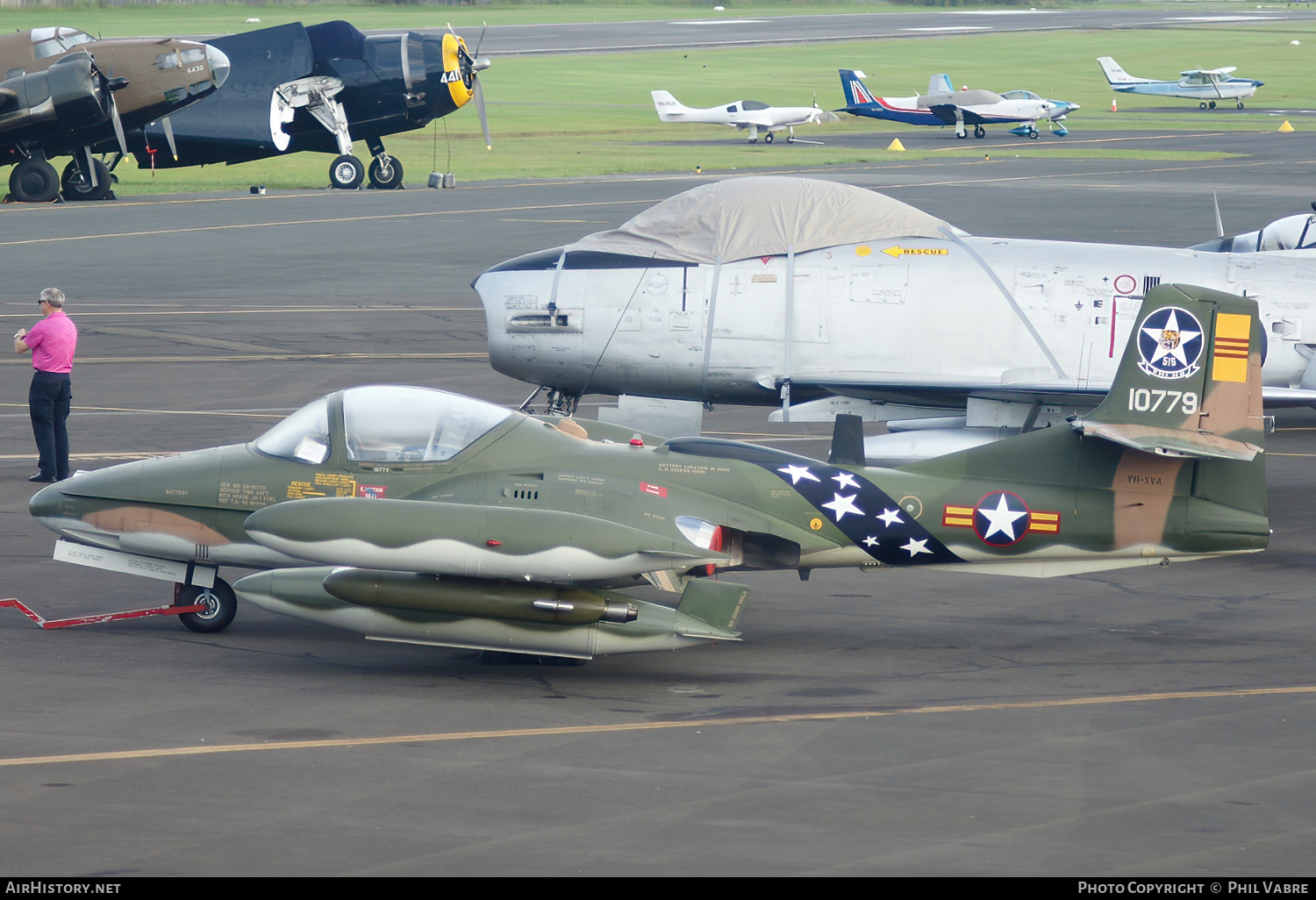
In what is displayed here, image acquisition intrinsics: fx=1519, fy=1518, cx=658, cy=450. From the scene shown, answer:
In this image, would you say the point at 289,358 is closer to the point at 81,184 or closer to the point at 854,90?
the point at 81,184

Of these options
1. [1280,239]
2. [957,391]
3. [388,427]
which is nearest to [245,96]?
[1280,239]

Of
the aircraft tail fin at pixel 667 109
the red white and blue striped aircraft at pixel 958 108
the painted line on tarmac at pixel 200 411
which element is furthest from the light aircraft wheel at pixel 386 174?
the red white and blue striped aircraft at pixel 958 108

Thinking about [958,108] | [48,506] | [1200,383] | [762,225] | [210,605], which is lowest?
[210,605]

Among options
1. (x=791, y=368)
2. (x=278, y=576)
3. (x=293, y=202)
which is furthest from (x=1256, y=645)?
(x=293, y=202)

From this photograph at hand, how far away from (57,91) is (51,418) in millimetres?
29136

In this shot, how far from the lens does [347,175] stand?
172ft

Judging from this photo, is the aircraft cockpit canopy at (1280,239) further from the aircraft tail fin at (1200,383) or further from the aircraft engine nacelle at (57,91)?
the aircraft engine nacelle at (57,91)

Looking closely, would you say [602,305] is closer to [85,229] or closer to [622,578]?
[622,578]

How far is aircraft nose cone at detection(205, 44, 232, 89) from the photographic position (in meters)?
45.2

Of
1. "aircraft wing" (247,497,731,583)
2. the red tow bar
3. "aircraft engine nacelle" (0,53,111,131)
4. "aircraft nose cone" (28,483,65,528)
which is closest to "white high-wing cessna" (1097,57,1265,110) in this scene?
"aircraft engine nacelle" (0,53,111,131)

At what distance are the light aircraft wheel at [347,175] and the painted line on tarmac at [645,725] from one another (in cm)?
4411

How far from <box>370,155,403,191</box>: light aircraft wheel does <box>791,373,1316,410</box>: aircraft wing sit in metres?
37.2

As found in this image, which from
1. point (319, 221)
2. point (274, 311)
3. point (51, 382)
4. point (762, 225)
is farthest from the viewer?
point (319, 221)

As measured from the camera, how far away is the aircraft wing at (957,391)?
17.5m
